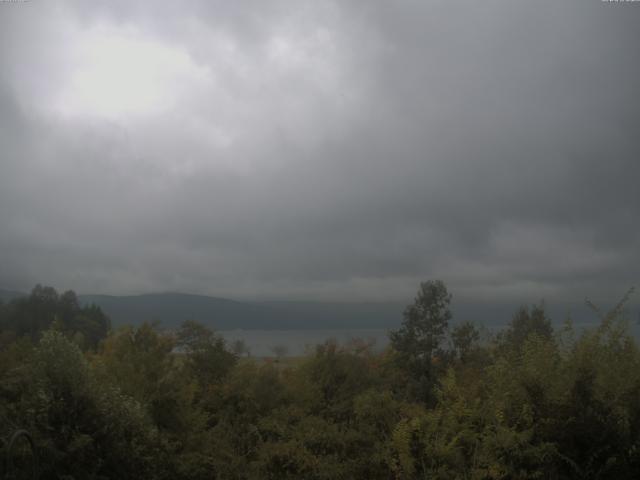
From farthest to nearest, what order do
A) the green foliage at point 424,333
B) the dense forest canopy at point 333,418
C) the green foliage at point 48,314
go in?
the green foliage at point 48,314 < the green foliage at point 424,333 < the dense forest canopy at point 333,418

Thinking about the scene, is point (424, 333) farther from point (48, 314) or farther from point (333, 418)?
point (48, 314)

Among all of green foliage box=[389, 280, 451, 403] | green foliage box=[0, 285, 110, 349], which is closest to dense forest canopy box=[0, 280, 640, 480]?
green foliage box=[389, 280, 451, 403]

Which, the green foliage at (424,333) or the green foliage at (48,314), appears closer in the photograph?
the green foliage at (424,333)

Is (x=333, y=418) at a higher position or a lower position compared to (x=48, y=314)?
lower

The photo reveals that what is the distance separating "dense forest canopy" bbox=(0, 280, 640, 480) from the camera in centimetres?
991

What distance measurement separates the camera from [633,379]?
38.3ft

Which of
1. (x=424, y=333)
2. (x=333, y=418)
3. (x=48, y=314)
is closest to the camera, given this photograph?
(x=333, y=418)

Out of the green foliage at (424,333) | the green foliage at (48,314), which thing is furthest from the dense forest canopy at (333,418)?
the green foliage at (48,314)

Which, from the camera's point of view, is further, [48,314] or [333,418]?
[48,314]

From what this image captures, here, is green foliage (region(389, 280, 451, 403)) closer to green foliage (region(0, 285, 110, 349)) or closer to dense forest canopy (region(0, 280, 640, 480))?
dense forest canopy (region(0, 280, 640, 480))

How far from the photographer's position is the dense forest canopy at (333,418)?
991 centimetres

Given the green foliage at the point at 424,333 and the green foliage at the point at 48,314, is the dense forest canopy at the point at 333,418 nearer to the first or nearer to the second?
the green foliage at the point at 424,333

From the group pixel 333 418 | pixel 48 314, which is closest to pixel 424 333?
pixel 333 418

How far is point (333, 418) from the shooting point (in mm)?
18125
